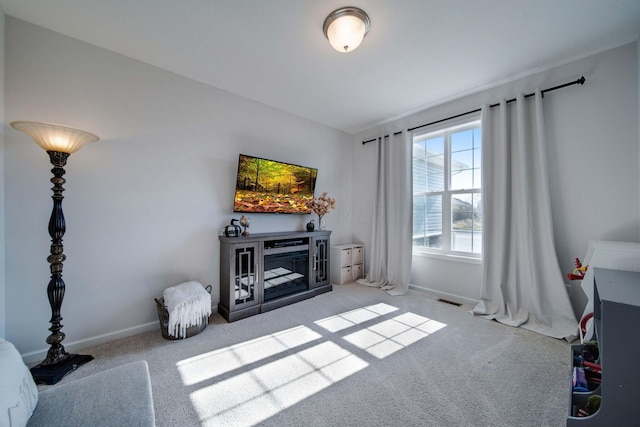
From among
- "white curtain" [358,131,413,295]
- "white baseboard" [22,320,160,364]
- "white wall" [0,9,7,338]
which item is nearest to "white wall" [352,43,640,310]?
"white curtain" [358,131,413,295]

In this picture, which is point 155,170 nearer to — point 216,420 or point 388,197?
point 216,420

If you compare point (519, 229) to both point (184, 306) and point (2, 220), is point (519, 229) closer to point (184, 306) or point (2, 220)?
point (184, 306)

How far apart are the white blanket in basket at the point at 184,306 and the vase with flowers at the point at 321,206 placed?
1903mm

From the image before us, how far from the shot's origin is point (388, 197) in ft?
12.2

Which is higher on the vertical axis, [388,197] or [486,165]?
[486,165]

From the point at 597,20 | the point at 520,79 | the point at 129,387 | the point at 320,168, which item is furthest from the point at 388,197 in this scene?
the point at 129,387

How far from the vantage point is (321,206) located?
12.0 feet

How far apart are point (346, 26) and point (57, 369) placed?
324 cm

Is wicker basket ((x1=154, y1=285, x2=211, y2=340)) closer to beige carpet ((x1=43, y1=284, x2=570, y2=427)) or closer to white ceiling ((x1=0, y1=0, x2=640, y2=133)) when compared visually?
beige carpet ((x1=43, y1=284, x2=570, y2=427))

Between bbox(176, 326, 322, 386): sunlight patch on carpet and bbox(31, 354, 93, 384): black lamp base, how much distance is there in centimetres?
Result: 74

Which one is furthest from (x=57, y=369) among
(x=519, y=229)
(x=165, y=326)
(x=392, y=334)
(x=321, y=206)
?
(x=519, y=229)

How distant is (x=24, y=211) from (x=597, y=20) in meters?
4.70

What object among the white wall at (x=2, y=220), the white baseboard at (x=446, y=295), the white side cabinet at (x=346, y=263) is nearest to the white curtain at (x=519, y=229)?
the white baseboard at (x=446, y=295)

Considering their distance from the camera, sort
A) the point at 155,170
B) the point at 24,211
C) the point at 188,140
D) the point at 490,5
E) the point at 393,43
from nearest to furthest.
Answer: the point at 490,5 < the point at 24,211 < the point at 393,43 < the point at 155,170 < the point at 188,140
